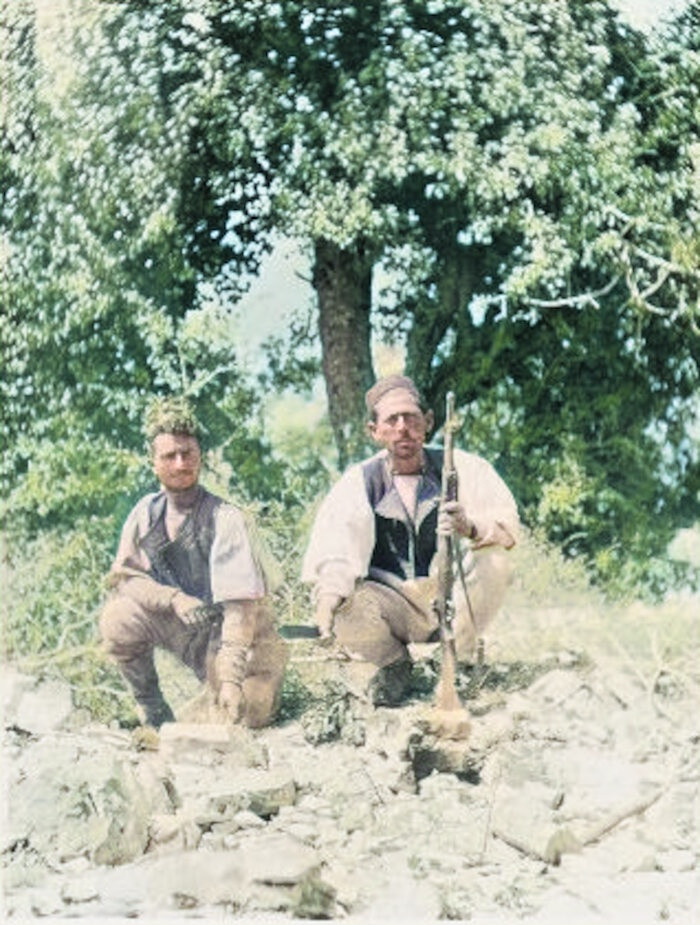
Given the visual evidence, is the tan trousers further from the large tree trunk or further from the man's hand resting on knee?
the large tree trunk

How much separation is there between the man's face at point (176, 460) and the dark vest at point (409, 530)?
0.53 meters

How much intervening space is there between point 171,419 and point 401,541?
2.38ft

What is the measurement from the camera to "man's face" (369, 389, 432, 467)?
4.26 m

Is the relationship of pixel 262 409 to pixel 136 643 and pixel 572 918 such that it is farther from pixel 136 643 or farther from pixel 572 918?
pixel 572 918

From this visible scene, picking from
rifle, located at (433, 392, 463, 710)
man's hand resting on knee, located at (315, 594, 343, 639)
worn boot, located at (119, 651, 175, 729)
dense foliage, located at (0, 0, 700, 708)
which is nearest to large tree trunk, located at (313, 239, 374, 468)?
dense foliage, located at (0, 0, 700, 708)

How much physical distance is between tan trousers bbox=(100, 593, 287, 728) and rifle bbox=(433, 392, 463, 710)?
1.41 ft

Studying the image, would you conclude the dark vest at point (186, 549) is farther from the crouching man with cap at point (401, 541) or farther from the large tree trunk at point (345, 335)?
the large tree trunk at point (345, 335)

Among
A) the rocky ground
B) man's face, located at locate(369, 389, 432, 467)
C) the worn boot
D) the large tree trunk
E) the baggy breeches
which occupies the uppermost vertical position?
the large tree trunk

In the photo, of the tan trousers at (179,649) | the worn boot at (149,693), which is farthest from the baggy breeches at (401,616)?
the worn boot at (149,693)

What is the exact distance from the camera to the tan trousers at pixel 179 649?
4266 mm

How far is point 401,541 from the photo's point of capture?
4211mm

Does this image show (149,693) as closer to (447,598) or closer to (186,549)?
(186,549)

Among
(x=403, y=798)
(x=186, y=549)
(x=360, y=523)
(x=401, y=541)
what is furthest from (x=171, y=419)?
(x=403, y=798)

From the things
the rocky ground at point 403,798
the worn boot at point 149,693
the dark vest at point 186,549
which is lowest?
the rocky ground at point 403,798
